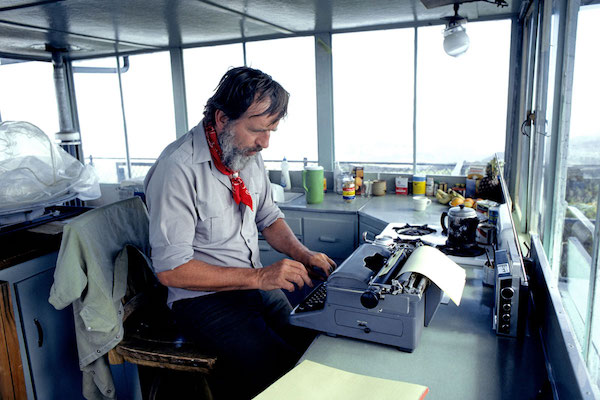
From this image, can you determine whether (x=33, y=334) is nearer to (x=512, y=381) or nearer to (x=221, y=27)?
(x=512, y=381)

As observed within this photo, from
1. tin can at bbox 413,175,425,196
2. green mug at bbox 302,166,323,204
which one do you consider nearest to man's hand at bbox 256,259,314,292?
green mug at bbox 302,166,323,204

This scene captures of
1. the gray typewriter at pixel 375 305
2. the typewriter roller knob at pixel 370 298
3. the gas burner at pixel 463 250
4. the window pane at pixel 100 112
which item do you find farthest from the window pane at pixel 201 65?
the typewriter roller knob at pixel 370 298

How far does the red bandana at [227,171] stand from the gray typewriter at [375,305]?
1.78ft

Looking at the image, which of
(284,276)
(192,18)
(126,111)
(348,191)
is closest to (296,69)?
(192,18)

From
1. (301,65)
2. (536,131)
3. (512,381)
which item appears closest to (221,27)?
(301,65)

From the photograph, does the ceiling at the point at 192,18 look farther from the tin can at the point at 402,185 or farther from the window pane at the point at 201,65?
the tin can at the point at 402,185

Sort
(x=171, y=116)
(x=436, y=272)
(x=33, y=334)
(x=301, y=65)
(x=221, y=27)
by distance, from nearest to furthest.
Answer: (x=436, y=272) < (x=33, y=334) < (x=221, y=27) < (x=301, y=65) < (x=171, y=116)

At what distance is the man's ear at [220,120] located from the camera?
1.66 m

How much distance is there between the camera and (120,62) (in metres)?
4.61

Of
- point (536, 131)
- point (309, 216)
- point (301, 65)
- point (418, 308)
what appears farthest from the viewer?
point (301, 65)

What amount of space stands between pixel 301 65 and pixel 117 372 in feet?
9.75

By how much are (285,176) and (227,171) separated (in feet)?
6.70

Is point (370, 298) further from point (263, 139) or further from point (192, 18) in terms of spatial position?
point (192, 18)

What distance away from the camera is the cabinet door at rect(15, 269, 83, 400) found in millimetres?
1870
